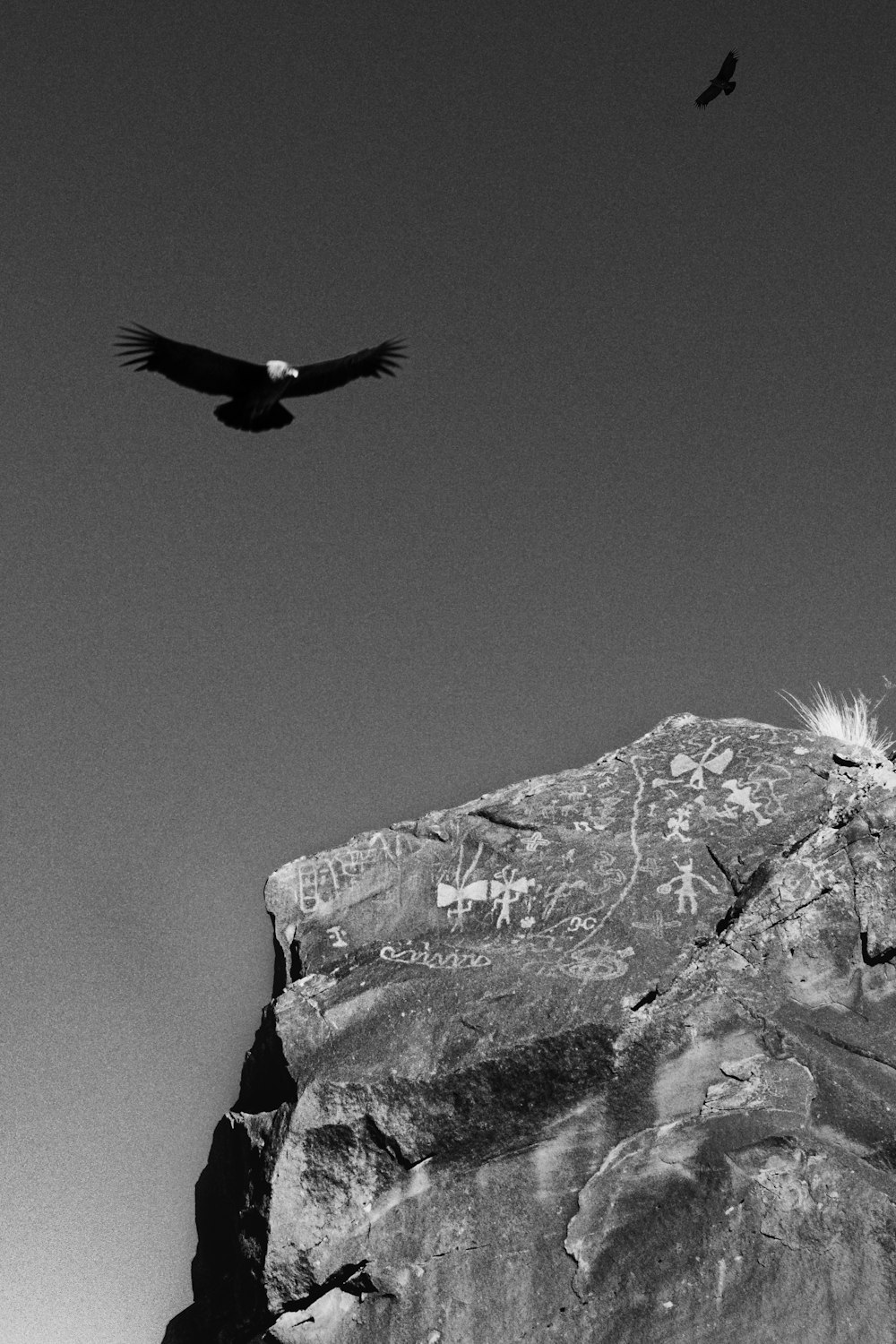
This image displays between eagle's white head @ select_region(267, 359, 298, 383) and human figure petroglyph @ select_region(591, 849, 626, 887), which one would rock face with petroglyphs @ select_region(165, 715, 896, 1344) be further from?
eagle's white head @ select_region(267, 359, 298, 383)

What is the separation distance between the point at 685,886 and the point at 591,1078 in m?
1.79

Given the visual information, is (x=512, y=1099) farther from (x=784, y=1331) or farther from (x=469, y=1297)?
(x=784, y=1331)

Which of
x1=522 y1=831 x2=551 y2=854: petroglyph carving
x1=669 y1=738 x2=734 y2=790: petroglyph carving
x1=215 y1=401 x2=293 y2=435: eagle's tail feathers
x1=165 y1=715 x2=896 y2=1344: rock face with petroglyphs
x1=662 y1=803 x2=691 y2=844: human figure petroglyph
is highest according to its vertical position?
x1=215 y1=401 x2=293 y2=435: eagle's tail feathers

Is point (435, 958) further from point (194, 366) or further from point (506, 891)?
point (194, 366)

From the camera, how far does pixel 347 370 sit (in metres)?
11.7

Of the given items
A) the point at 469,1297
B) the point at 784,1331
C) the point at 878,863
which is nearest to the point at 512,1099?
the point at 469,1297

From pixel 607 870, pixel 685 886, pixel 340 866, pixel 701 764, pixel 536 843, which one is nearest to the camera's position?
pixel 685 886

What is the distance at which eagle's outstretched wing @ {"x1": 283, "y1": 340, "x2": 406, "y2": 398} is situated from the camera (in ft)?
37.9

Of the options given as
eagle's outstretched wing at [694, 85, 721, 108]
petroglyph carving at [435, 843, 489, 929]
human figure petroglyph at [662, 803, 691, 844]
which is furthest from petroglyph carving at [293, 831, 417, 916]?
eagle's outstretched wing at [694, 85, 721, 108]

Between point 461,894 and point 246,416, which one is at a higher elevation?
point 246,416

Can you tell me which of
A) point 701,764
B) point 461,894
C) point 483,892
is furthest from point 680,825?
point 461,894

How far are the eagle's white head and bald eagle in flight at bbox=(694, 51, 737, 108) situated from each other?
5.71 m

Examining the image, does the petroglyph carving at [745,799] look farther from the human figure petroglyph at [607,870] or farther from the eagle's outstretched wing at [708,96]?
the eagle's outstretched wing at [708,96]

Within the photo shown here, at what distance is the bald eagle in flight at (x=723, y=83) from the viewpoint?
47.2 feet
